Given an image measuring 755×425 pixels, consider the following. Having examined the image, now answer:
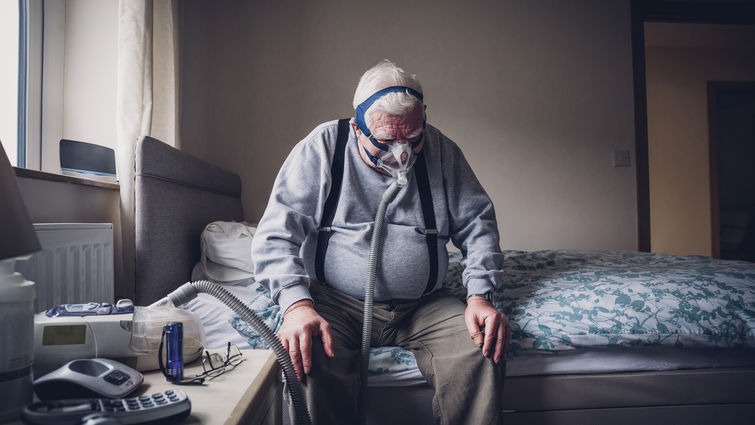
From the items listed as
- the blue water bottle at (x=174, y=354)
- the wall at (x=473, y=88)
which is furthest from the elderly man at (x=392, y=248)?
the wall at (x=473, y=88)

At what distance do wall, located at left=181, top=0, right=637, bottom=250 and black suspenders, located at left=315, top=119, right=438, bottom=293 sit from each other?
1613 mm

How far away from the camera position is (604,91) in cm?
299

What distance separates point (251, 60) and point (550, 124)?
6.67 ft

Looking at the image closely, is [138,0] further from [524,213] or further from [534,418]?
[524,213]

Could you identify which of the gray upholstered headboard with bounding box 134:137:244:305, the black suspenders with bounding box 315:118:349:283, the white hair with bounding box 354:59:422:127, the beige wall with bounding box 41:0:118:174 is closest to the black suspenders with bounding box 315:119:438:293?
the black suspenders with bounding box 315:118:349:283

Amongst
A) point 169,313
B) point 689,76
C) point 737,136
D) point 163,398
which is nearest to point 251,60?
point 169,313

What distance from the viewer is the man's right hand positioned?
89cm

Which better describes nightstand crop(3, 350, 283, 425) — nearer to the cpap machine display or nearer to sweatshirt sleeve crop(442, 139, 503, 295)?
the cpap machine display

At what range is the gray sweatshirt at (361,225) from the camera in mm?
1120

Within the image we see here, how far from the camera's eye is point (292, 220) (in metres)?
1.12

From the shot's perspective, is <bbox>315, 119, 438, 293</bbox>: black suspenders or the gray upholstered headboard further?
the gray upholstered headboard

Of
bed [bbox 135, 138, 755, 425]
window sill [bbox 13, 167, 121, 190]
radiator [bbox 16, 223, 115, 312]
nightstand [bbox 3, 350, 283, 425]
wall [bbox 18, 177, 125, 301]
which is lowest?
bed [bbox 135, 138, 755, 425]

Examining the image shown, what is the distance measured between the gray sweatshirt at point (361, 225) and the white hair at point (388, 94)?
137 mm

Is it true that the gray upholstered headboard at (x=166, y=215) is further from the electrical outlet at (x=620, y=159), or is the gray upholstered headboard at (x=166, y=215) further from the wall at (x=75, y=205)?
the electrical outlet at (x=620, y=159)
